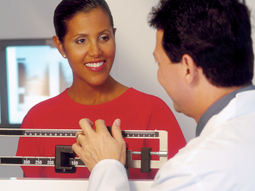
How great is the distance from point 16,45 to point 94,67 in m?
0.40

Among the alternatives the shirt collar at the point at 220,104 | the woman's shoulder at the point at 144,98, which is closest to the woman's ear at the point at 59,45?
the woman's shoulder at the point at 144,98

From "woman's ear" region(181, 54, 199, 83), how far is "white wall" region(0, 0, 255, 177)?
46 cm

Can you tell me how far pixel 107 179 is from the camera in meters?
0.66

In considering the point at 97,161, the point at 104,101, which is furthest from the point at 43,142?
the point at 97,161

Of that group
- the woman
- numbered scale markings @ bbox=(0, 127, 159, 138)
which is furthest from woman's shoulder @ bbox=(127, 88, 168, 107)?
numbered scale markings @ bbox=(0, 127, 159, 138)

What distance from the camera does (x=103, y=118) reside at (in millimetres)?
1058

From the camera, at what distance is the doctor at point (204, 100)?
52cm

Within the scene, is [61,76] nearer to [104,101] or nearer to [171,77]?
[104,101]

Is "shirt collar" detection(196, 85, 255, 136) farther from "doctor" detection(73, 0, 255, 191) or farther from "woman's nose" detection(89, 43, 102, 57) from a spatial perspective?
"woman's nose" detection(89, 43, 102, 57)

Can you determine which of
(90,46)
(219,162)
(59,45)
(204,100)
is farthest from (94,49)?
(219,162)

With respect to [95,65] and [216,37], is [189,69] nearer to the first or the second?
[216,37]

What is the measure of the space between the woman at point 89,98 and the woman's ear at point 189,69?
0.41 metres

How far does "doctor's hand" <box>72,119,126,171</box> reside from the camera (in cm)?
72

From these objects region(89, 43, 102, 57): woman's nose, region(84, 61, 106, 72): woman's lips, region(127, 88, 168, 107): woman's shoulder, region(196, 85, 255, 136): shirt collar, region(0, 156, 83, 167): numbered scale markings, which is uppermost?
region(89, 43, 102, 57): woman's nose
